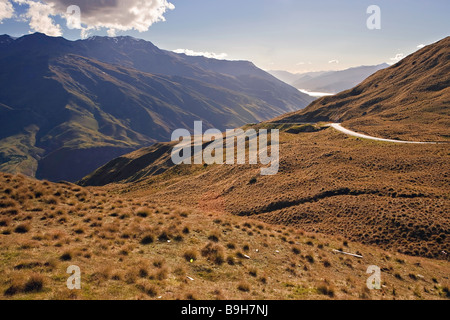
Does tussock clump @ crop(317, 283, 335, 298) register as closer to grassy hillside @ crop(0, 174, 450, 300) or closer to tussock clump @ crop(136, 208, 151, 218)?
grassy hillside @ crop(0, 174, 450, 300)

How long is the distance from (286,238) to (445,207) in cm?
2045

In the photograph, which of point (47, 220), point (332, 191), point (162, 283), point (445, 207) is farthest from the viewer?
point (332, 191)

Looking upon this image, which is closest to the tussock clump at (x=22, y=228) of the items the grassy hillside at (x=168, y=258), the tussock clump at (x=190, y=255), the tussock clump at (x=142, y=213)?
the grassy hillside at (x=168, y=258)

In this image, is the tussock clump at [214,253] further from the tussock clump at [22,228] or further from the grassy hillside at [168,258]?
the tussock clump at [22,228]

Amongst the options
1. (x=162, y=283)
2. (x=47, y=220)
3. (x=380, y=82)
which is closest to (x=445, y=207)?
(x=162, y=283)

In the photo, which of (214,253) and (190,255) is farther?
(214,253)

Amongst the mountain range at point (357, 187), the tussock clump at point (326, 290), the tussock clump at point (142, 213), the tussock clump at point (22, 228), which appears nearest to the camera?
the tussock clump at point (326, 290)

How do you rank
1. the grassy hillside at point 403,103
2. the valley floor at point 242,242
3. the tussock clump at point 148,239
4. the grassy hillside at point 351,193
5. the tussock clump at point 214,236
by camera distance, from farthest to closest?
the grassy hillside at point 403,103, the grassy hillside at point 351,193, the tussock clump at point 214,236, the tussock clump at point 148,239, the valley floor at point 242,242

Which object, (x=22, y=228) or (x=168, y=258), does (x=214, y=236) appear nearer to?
(x=168, y=258)

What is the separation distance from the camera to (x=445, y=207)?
2784cm

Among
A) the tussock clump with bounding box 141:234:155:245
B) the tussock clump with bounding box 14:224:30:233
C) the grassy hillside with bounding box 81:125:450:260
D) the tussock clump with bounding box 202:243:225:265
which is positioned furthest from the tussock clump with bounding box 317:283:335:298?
the tussock clump with bounding box 14:224:30:233

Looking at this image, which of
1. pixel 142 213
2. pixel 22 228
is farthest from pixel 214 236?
pixel 22 228
